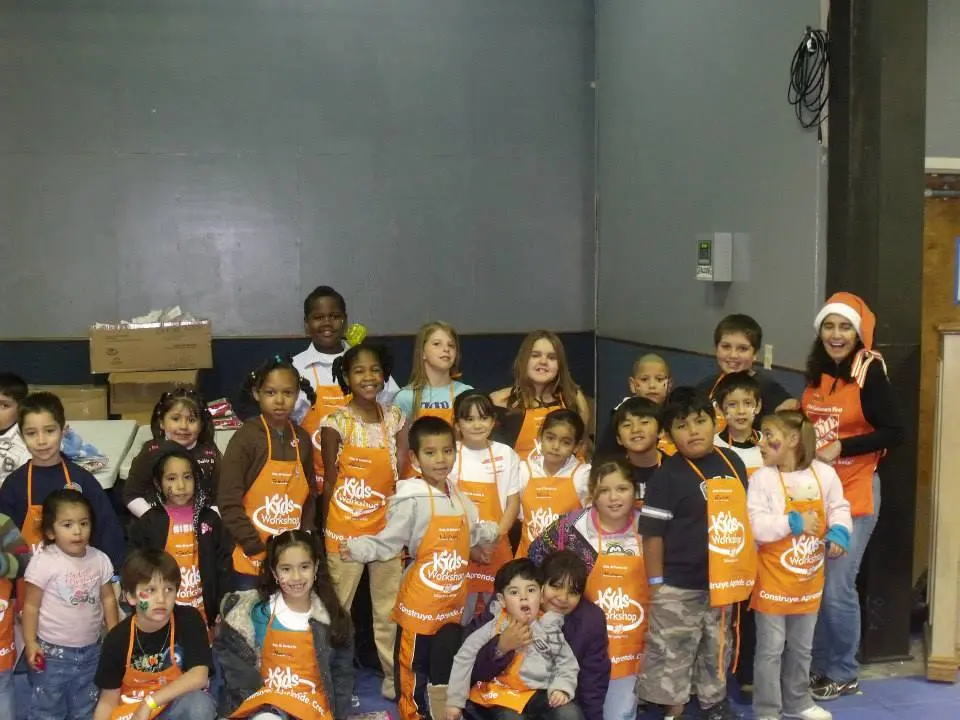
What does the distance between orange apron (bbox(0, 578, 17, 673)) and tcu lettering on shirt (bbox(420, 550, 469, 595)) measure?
1.45 meters

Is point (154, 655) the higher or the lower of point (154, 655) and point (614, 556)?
the lower

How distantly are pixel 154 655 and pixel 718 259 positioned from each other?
3.81 meters

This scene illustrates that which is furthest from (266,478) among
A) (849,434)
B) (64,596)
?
(849,434)

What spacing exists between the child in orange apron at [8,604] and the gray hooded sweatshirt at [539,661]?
156 centimetres

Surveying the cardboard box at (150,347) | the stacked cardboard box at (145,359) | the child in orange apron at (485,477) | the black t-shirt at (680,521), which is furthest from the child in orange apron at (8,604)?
the cardboard box at (150,347)

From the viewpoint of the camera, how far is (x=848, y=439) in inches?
157

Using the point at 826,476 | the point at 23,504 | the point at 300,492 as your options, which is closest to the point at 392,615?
the point at 300,492

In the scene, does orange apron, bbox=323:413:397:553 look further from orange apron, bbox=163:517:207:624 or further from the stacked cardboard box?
the stacked cardboard box

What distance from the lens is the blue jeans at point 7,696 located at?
348 centimetres

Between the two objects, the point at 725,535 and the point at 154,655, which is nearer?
the point at 154,655

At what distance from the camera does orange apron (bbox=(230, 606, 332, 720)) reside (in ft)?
10.7

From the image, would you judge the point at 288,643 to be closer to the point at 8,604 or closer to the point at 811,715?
the point at 8,604

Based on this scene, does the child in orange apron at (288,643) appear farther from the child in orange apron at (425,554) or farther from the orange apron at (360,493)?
the orange apron at (360,493)

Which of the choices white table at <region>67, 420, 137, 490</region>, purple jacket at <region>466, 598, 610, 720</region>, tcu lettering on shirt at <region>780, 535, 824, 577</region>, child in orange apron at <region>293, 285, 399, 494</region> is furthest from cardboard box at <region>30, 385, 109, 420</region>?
tcu lettering on shirt at <region>780, 535, 824, 577</region>
